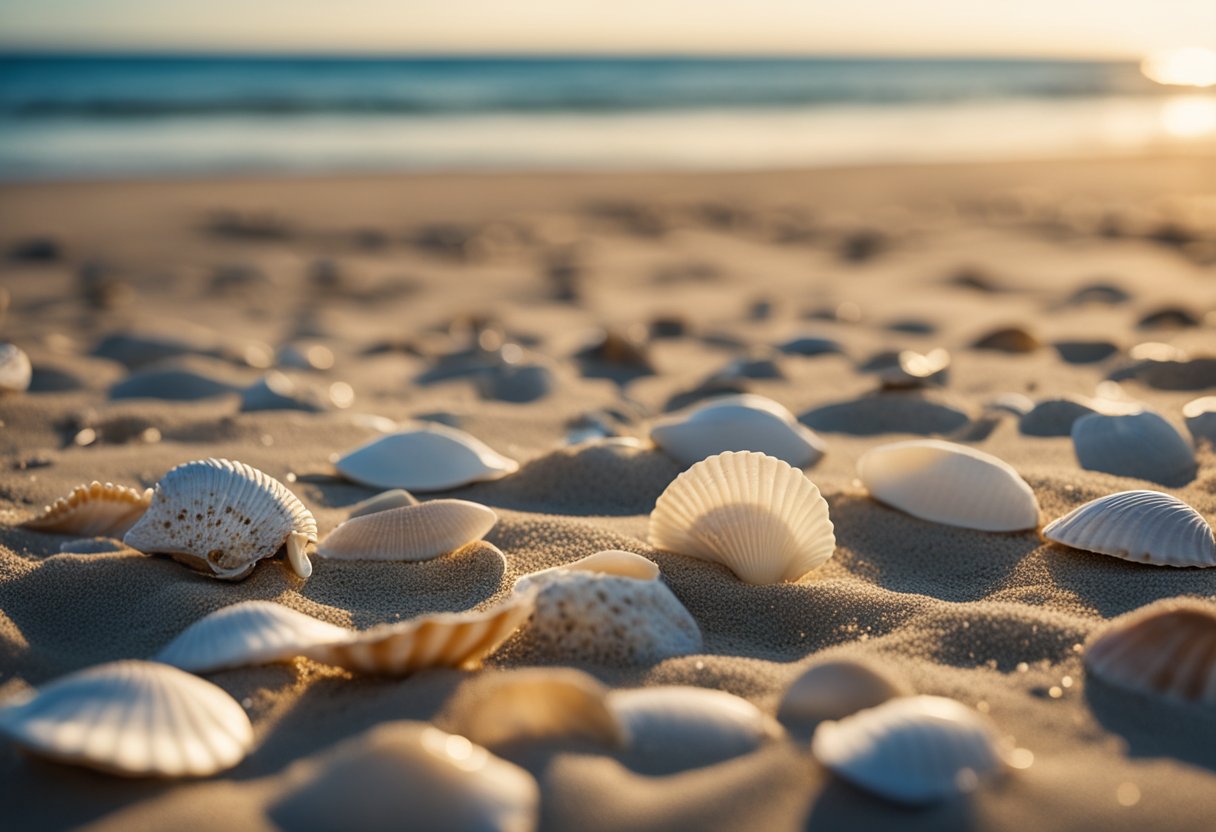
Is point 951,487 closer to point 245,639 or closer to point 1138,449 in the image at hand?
point 1138,449

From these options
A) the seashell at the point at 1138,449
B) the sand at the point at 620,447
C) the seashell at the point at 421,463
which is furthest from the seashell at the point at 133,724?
the seashell at the point at 1138,449

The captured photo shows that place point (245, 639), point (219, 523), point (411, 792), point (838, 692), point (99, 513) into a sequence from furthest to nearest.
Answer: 1. point (99, 513)
2. point (219, 523)
3. point (245, 639)
4. point (838, 692)
5. point (411, 792)

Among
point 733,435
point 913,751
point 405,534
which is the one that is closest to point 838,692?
point 913,751

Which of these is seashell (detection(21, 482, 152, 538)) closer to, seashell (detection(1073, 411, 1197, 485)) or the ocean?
seashell (detection(1073, 411, 1197, 485))

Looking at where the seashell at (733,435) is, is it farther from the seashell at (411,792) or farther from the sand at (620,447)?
the seashell at (411,792)

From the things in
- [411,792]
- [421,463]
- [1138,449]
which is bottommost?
[411,792]

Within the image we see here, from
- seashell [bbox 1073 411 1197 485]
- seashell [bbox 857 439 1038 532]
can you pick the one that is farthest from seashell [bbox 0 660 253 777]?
seashell [bbox 1073 411 1197 485]
